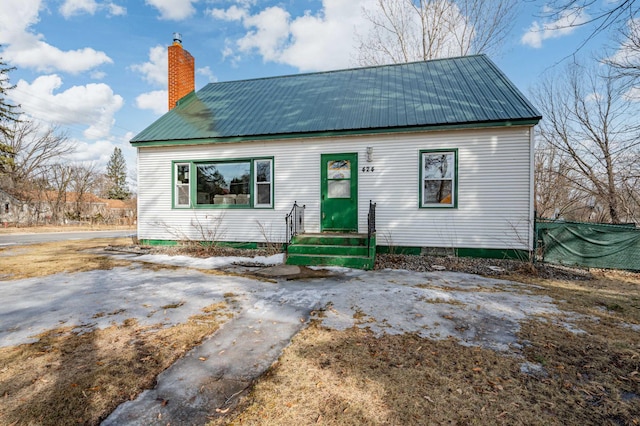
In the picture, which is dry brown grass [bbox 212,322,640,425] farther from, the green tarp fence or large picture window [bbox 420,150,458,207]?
large picture window [bbox 420,150,458,207]

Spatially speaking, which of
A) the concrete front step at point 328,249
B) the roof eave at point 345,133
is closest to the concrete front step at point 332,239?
the concrete front step at point 328,249

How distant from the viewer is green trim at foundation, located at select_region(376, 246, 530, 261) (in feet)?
24.9

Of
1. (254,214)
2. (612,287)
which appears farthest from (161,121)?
(612,287)

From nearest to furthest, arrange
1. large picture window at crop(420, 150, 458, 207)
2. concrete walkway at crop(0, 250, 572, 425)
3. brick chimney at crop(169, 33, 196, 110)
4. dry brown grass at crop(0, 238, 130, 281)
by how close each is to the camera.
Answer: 1. concrete walkway at crop(0, 250, 572, 425)
2. dry brown grass at crop(0, 238, 130, 281)
3. large picture window at crop(420, 150, 458, 207)
4. brick chimney at crop(169, 33, 196, 110)

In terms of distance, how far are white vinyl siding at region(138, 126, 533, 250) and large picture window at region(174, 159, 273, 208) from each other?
0.72ft

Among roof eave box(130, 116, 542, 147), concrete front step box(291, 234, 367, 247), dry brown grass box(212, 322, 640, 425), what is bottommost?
dry brown grass box(212, 322, 640, 425)

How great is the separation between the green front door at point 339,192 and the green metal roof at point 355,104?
2.82ft

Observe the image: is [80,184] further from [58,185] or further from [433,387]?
[433,387]

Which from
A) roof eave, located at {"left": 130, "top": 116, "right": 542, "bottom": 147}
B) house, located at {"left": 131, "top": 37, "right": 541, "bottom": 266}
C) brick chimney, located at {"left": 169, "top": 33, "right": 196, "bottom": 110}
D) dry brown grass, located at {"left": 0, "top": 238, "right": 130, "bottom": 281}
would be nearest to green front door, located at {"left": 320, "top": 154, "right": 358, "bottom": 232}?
house, located at {"left": 131, "top": 37, "right": 541, "bottom": 266}

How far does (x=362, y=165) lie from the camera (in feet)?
27.6

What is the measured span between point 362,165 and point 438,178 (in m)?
2.03

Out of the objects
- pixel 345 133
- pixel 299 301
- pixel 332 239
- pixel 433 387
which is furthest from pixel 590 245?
pixel 433 387

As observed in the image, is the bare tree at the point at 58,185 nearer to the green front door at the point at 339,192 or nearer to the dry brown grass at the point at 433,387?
the green front door at the point at 339,192

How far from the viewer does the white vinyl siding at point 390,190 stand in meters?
7.58
